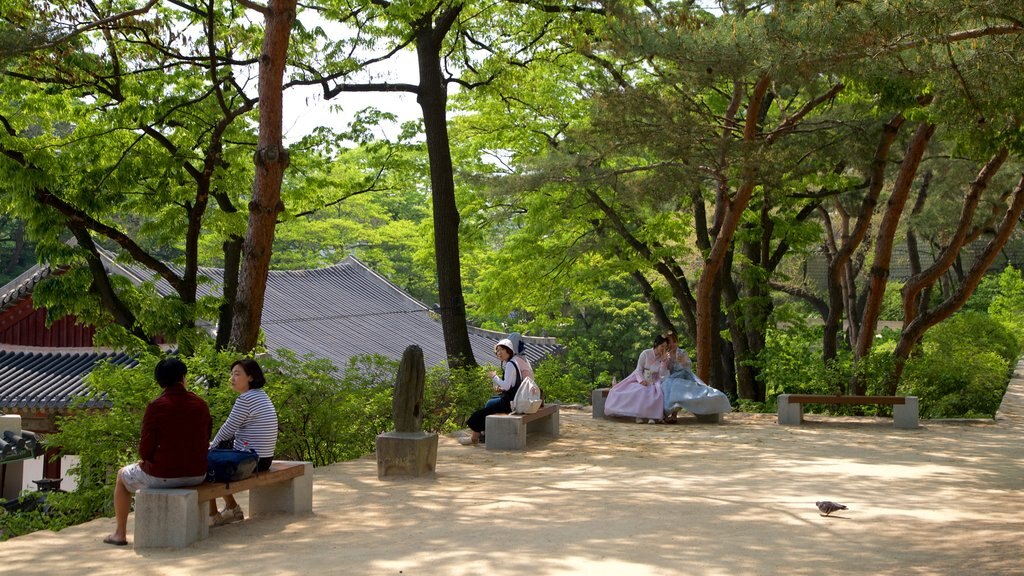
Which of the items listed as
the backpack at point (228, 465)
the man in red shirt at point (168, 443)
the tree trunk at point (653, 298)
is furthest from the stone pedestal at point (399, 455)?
the tree trunk at point (653, 298)

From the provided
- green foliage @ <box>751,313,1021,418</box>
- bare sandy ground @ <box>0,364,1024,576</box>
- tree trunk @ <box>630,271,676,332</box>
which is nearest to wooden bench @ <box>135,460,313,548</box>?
bare sandy ground @ <box>0,364,1024,576</box>

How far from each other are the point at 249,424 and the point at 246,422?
1.0 inches

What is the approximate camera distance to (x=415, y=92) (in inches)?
619

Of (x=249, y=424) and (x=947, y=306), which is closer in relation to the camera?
(x=249, y=424)

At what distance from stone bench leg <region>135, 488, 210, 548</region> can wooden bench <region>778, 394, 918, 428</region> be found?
32.7 feet

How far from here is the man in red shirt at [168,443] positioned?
6.42 metres

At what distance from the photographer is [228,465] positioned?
22.4 feet

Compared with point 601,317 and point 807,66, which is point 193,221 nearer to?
point 807,66

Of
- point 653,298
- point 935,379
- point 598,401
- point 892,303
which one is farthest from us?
point 892,303

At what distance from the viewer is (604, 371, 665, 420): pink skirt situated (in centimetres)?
1459

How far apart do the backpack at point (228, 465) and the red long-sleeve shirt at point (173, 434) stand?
0.22 m

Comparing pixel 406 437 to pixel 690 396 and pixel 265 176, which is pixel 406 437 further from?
pixel 690 396

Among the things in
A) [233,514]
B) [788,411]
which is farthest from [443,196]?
[233,514]

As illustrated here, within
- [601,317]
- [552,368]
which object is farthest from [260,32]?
[601,317]
